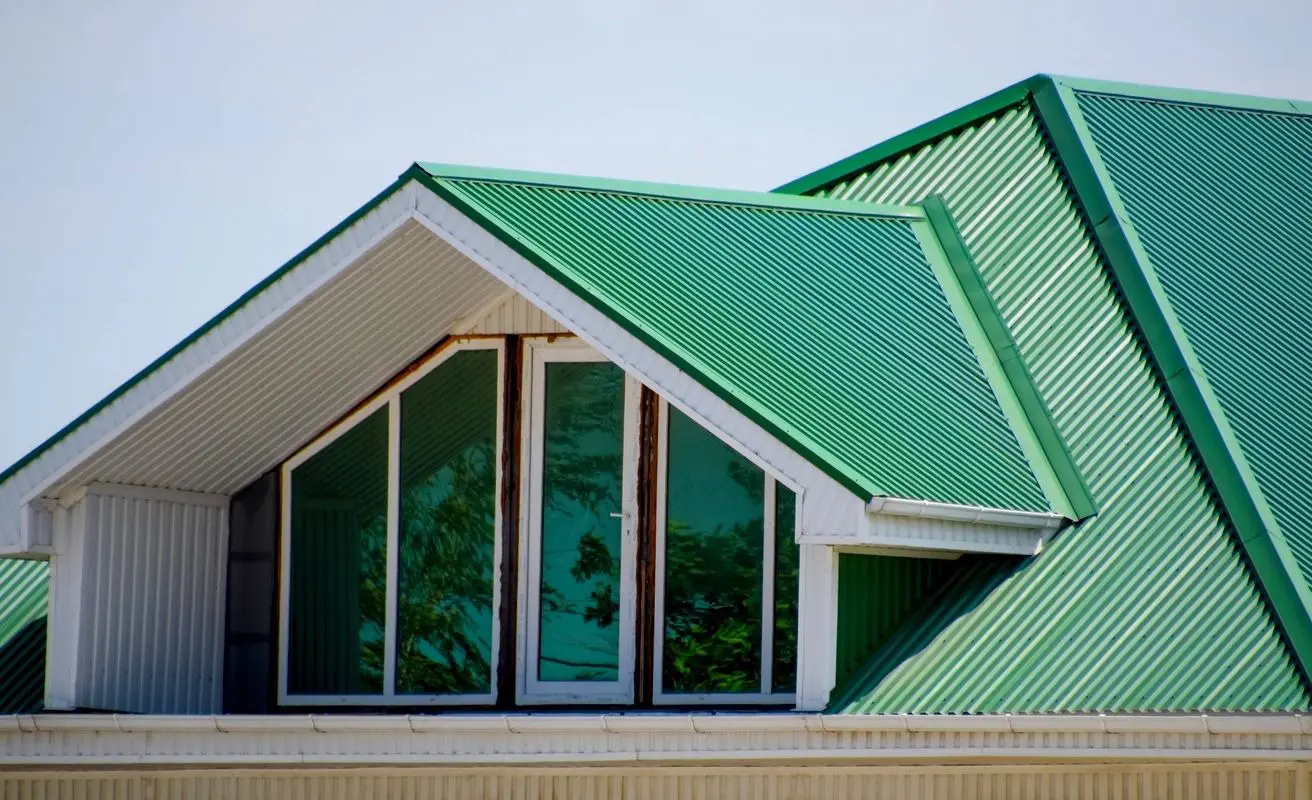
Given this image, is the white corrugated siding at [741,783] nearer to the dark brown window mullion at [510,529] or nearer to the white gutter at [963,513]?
the dark brown window mullion at [510,529]

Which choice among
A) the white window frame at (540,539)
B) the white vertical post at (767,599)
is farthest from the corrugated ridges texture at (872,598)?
the white window frame at (540,539)

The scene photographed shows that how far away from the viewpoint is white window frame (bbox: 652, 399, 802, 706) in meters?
14.6

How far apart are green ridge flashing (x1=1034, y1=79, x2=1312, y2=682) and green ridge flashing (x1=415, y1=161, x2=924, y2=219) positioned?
1.27 meters

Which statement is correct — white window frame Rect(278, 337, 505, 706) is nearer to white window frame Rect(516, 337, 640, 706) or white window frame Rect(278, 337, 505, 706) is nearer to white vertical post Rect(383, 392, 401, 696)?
white vertical post Rect(383, 392, 401, 696)

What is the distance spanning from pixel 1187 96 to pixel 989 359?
365cm

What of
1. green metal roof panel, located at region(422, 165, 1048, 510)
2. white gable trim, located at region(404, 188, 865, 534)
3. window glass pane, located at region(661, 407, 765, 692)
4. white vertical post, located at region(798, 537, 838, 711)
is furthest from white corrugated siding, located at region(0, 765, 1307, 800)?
green metal roof panel, located at region(422, 165, 1048, 510)

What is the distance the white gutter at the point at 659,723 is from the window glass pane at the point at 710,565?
123cm

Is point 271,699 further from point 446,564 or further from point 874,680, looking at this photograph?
point 874,680

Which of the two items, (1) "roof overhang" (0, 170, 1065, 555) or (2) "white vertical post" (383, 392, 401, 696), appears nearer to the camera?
(1) "roof overhang" (0, 170, 1065, 555)

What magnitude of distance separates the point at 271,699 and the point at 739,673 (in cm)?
338

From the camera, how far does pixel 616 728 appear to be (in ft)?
44.5

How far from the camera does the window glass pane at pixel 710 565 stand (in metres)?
14.7

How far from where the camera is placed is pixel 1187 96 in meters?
17.9

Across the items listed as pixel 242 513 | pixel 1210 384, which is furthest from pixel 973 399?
pixel 242 513
